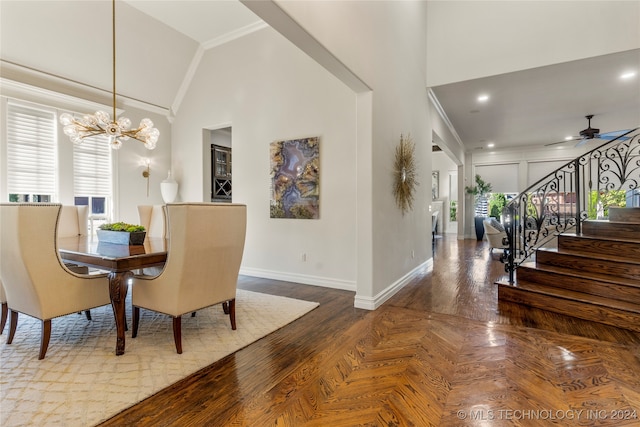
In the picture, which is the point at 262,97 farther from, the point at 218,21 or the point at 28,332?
the point at 28,332

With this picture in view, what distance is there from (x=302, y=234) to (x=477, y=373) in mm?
2936

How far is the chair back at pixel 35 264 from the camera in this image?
2.16 metres

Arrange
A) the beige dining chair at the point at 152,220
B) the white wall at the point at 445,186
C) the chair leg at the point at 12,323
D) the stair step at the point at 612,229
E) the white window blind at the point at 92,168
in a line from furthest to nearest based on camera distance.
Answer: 1. the white wall at the point at 445,186
2. the white window blind at the point at 92,168
3. the beige dining chair at the point at 152,220
4. the stair step at the point at 612,229
5. the chair leg at the point at 12,323

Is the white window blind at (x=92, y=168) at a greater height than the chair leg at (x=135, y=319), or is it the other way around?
the white window blind at (x=92, y=168)

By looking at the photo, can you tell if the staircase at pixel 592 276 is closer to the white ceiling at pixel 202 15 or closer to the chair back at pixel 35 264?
the chair back at pixel 35 264

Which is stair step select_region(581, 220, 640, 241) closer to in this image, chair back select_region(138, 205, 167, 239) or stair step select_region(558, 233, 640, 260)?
stair step select_region(558, 233, 640, 260)

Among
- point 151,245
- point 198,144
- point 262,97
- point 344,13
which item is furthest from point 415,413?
point 198,144

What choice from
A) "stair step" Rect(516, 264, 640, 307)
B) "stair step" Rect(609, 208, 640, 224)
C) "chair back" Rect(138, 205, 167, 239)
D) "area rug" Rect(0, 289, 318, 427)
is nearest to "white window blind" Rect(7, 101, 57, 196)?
"chair back" Rect(138, 205, 167, 239)

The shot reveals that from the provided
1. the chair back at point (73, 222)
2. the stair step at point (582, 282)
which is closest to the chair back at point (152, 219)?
the chair back at point (73, 222)

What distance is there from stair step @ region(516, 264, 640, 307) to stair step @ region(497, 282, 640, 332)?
65 millimetres

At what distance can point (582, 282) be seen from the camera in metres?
3.38

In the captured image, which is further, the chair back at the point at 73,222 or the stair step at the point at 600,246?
the chair back at the point at 73,222

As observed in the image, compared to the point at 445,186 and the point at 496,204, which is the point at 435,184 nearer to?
the point at 445,186

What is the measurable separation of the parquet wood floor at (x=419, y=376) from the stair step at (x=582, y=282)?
473mm
